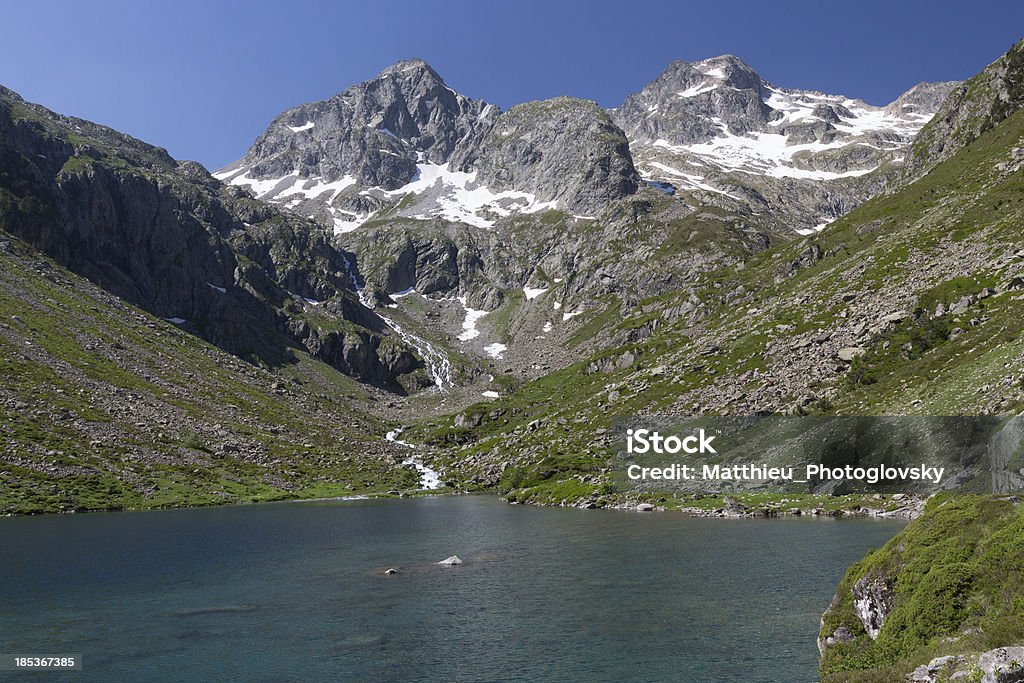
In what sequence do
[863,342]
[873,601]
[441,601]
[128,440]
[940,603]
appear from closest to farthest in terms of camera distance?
1. [940,603]
2. [873,601]
3. [441,601]
4. [863,342]
5. [128,440]

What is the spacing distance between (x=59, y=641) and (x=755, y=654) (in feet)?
142

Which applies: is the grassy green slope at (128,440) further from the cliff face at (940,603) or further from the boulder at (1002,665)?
the boulder at (1002,665)

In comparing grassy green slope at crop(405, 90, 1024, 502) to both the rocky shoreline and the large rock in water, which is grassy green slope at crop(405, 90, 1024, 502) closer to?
the rocky shoreline

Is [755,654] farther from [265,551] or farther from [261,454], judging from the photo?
[261,454]

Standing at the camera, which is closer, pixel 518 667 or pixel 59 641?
pixel 518 667

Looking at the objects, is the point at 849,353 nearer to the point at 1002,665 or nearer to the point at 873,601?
the point at 873,601

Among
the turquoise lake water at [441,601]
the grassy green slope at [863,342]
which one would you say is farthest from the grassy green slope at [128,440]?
the turquoise lake water at [441,601]

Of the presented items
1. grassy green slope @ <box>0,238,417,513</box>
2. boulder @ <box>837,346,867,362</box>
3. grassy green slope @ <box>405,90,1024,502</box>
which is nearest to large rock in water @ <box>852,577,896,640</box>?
grassy green slope @ <box>405,90,1024,502</box>

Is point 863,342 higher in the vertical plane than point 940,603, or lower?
higher

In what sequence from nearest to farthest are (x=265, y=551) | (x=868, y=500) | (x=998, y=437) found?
1. (x=998, y=437)
2. (x=265, y=551)
3. (x=868, y=500)

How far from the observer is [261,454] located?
17088cm

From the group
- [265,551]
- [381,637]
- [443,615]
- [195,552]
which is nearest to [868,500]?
[443,615]

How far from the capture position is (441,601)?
49.1m

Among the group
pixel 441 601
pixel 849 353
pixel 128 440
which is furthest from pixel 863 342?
pixel 128 440
